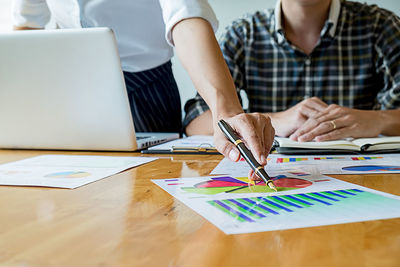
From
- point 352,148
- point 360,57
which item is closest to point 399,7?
point 360,57

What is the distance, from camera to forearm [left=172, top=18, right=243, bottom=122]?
0.75 metres

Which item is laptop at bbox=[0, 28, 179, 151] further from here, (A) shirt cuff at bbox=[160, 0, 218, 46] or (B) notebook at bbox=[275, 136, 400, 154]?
(B) notebook at bbox=[275, 136, 400, 154]

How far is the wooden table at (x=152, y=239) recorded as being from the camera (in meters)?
0.31

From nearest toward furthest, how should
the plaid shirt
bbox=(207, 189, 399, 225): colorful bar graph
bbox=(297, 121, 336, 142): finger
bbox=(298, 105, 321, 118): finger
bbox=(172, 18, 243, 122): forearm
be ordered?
bbox=(207, 189, 399, 225): colorful bar graph, bbox=(172, 18, 243, 122): forearm, bbox=(297, 121, 336, 142): finger, bbox=(298, 105, 321, 118): finger, the plaid shirt

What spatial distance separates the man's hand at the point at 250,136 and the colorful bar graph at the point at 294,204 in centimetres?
12

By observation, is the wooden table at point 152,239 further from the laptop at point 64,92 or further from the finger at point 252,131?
the laptop at point 64,92

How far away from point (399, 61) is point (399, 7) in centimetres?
102

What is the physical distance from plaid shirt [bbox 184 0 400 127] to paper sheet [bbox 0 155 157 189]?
2.34 ft

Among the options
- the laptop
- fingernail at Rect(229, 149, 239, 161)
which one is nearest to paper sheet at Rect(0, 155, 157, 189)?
the laptop

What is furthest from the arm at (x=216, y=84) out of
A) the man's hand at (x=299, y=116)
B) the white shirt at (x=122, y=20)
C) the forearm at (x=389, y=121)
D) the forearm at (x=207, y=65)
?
the forearm at (x=389, y=121)

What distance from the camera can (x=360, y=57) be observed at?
152 cm

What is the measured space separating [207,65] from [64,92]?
0.34 m

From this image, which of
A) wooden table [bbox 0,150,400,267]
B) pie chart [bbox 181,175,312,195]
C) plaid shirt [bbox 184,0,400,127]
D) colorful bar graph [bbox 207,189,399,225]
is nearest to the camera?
wooden table [bbox 0,150,400,267]

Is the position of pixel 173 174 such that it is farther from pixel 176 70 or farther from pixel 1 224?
pixel 176 70
